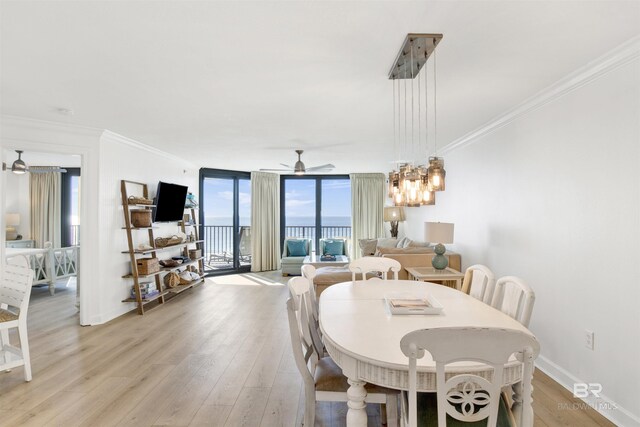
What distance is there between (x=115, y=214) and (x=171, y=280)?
1458 mm

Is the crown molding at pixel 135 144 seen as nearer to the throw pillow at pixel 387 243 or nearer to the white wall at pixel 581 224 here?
the throw pillow at pixel 387 243

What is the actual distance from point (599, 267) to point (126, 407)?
3484 mm

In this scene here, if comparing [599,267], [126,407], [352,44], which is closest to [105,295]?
[126,407]

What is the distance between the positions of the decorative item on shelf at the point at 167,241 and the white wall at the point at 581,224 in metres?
4.76

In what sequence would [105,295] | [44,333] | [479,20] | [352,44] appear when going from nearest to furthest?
[479,20], [352,44], [44,333], [105,295]

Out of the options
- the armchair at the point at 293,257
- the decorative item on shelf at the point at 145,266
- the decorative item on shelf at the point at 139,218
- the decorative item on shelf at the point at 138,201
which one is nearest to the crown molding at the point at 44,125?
the decorative item on shelf at the point at 138,201

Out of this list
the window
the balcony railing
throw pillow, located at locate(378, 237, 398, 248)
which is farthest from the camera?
the balcony railing

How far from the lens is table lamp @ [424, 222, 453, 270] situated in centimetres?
411

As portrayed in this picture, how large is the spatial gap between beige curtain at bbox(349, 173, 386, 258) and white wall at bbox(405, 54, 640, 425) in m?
4.52

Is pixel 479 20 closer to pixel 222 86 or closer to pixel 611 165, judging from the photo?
pixel 611 165

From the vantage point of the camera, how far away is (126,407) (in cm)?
238

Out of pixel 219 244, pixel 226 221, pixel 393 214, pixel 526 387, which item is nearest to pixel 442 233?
pixel 526 387

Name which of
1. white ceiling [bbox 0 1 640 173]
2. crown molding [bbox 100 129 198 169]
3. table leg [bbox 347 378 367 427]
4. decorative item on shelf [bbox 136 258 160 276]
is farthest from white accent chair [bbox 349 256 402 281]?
crown molding [bbox 100 129 198 169]

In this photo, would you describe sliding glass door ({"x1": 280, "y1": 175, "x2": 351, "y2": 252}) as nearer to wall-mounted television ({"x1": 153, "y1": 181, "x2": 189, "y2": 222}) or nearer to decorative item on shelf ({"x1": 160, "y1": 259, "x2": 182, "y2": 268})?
wall-mounted television ({"x1": 153, "y1": 181, "x2": 189, "y2": 222})
